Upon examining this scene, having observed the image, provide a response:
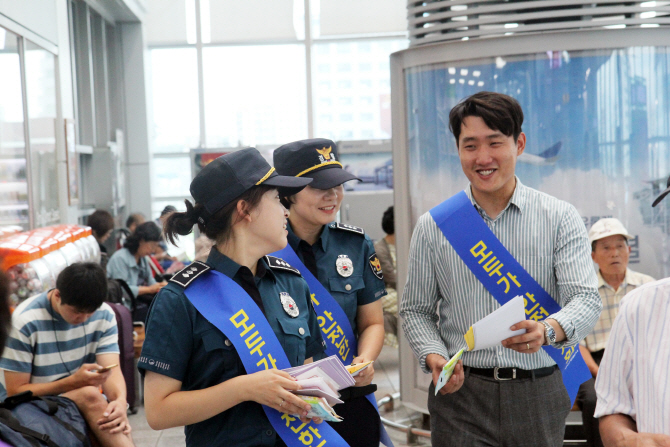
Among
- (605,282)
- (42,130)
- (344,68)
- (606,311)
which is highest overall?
(344,68)

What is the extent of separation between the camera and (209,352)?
1597 mm

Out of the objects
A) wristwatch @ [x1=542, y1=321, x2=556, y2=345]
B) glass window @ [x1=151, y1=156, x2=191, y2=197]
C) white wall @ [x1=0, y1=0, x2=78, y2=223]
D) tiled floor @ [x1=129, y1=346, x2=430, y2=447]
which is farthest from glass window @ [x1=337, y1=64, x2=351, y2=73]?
wristwatch @ [x1=542, y1=321, x2=556, y2=345]

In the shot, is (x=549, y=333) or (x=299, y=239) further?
(x=299, y=239)

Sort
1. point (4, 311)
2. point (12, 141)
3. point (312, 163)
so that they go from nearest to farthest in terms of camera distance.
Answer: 1. point (4, 311)
2. point (312, 163)
3. point (12, 141)

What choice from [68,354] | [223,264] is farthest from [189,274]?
[68,354]

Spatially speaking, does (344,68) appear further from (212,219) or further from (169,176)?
(212,219)

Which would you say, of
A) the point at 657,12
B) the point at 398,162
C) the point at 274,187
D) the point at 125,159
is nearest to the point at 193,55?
the point at 125,159

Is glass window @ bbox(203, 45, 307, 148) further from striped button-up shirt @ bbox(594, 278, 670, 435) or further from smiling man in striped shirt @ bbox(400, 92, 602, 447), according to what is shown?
striped button-up shirt @ bbox(594, 278, 670, 435)

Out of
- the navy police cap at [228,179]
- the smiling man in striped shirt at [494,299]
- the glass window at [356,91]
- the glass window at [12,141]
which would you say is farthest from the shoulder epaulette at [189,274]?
the glass window at [356,91]

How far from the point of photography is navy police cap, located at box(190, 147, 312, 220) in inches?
64.6

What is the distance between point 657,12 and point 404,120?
140 centimetres

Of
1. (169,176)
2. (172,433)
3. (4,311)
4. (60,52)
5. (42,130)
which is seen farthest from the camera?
(169,176)

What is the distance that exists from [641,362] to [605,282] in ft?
8.73

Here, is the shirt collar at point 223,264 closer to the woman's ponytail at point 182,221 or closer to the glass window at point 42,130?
the woman's ponytail at point 182,221
